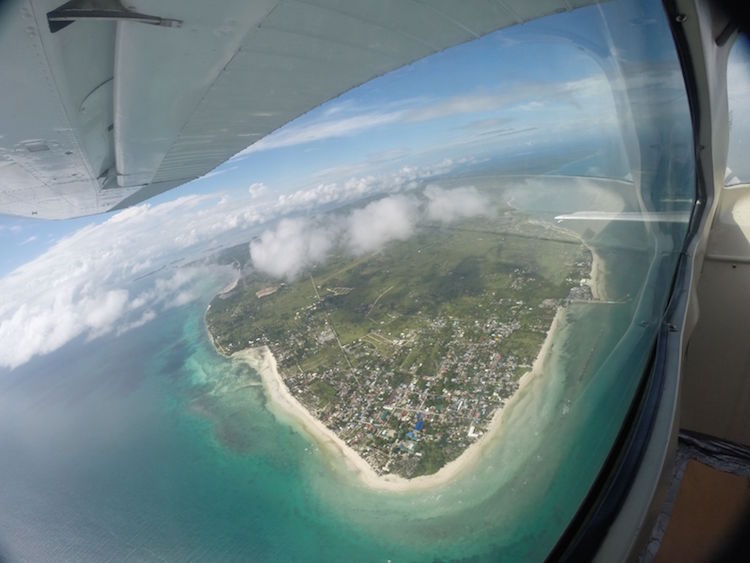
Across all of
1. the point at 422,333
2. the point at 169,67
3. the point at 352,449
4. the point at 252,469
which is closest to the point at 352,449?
the point at 352,449

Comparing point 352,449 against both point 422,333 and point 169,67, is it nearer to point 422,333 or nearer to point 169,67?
point 422,333

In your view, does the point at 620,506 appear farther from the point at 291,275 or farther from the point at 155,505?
the point at 291,275

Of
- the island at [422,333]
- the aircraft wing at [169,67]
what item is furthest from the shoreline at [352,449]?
the aircraft wing at [169,67]

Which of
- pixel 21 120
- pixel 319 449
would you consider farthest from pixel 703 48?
pixel 319 449

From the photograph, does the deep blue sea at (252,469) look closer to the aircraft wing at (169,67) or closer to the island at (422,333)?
the island at (422,333)

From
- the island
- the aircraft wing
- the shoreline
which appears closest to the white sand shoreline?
the shoreline
